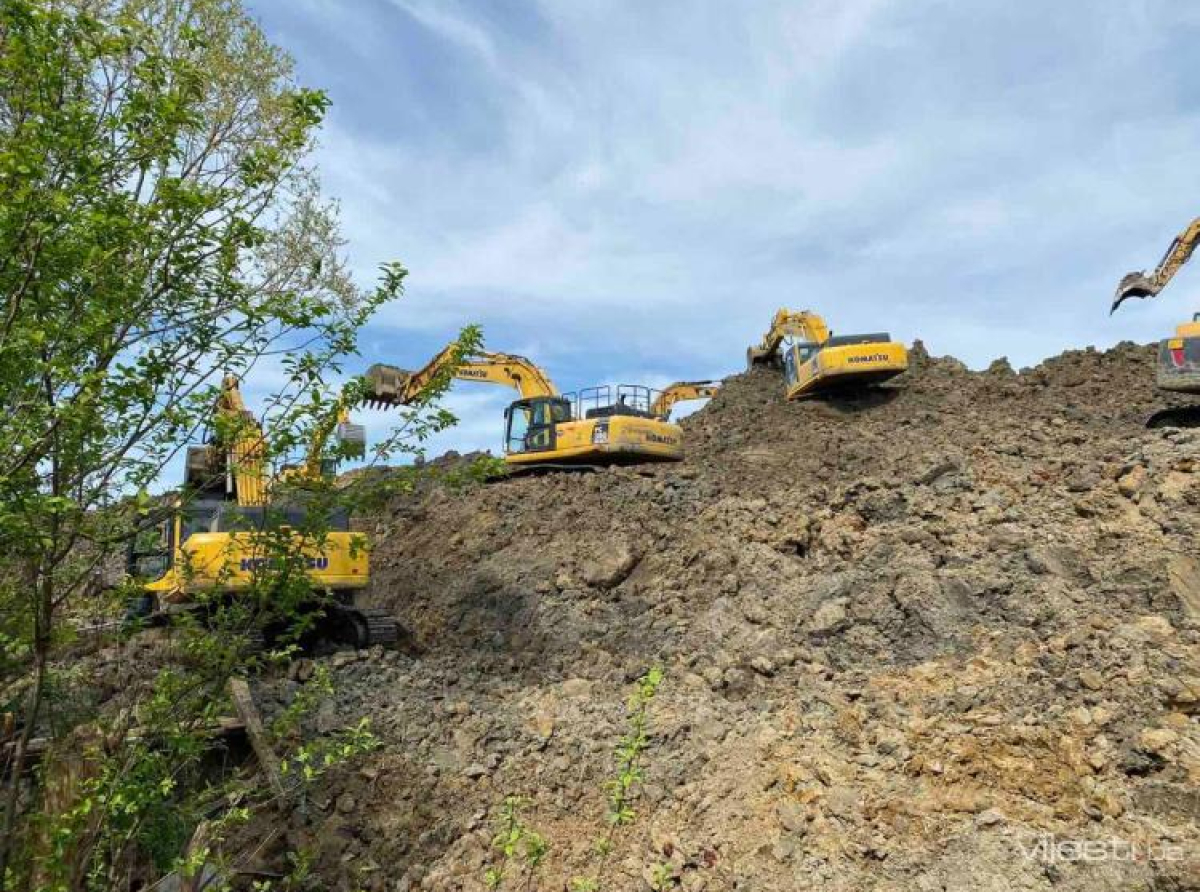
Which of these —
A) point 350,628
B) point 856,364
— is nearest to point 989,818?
point 350,628

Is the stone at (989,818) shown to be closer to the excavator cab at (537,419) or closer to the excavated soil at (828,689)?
the excavated soil at (828,689)

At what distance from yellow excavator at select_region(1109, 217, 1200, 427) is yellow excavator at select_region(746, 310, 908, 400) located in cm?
474

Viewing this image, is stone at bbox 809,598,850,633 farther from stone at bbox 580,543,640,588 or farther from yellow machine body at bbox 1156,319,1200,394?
yellow machine body at bbox 1156,319,1200,394

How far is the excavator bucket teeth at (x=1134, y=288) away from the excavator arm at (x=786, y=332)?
585 cm

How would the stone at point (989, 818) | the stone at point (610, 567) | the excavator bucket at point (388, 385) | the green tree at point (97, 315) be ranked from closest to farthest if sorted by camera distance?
the green tree at point (97, 315) → the stone at point (989, 818) → the stone at point (610, 567) → the excavator bucket at point (388, 385)

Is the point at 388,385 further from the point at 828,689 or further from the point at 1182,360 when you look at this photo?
the point at 1182,360

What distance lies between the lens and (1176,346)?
12336mm

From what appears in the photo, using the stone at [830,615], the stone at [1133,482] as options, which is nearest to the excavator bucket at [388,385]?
the stone at [830,615]

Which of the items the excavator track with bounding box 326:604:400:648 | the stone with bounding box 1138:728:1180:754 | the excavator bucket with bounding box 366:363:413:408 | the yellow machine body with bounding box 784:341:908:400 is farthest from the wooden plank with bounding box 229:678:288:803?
the yellow machine body with bounding box 784:341:908:400

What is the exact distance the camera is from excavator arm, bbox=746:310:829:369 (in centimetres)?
2034

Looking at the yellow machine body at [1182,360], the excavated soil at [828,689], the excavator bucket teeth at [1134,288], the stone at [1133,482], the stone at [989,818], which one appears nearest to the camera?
the stone at [989,818]

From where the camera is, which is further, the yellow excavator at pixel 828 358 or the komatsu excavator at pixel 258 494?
the yellow excavator at pixel 828 358

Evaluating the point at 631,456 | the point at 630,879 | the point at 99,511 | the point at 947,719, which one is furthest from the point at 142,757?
the point at 631,456

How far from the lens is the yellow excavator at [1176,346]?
12.2m
